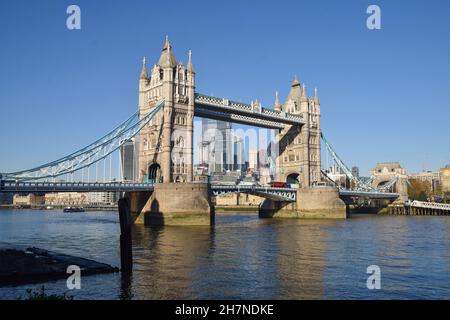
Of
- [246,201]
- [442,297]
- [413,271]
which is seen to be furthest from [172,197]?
[246,201]

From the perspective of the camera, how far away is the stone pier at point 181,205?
2023 inches

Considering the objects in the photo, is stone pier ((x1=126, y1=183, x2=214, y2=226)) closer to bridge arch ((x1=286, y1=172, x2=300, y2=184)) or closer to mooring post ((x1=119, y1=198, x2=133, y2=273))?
mooring post ((x1=119, y1=198, x2=133, y2=273))

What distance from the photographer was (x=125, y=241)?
78.6 ft

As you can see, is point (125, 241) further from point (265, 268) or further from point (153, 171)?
point (153, 171)

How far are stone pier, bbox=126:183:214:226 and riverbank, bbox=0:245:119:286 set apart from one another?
85.1 feet

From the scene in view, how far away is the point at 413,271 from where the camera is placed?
956 inches

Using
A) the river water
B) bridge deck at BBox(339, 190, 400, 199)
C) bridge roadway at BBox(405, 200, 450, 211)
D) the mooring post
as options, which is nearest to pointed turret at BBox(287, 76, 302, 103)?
bridge deck at BBox(339, 190, 400, 199)

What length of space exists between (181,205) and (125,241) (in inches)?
1090

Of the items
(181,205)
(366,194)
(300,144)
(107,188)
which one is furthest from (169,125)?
(366,194)

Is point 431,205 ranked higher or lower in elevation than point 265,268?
lower

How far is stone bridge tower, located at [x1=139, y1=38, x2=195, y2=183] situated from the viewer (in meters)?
58.7

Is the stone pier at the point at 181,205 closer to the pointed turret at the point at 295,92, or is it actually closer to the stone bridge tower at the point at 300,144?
the stone bridge tower at the point at 300,144
